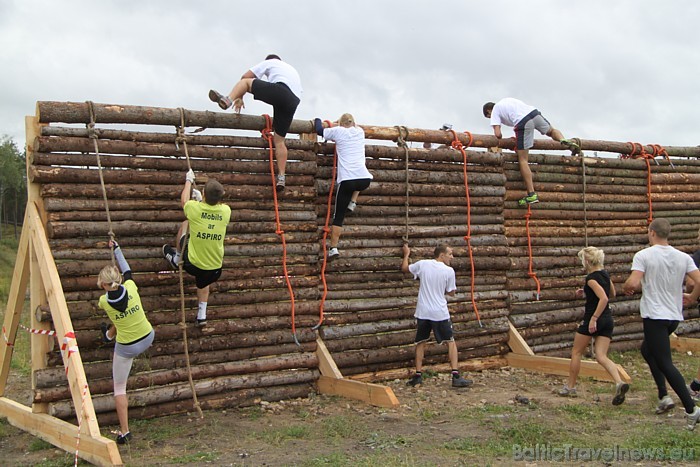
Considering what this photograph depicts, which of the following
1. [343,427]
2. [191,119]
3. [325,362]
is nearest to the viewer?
[343,427]

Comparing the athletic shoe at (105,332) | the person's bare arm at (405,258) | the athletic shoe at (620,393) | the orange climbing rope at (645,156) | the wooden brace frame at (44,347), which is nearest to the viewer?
the wooden brace frame at (44,347)

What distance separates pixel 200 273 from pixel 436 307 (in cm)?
343

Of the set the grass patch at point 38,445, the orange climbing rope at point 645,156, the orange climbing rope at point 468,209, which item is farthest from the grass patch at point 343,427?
the orange climbing rope at point 645,156

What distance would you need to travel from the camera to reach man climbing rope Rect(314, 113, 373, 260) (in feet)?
32.9

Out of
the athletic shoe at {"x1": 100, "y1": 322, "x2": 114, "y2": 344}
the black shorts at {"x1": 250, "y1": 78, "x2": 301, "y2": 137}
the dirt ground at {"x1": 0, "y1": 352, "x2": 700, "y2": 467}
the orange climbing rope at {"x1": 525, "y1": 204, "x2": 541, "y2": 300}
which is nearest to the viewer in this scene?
the dirt ground at {"x1": 0, "y1": 352, "x2": 700, "y2": 467}

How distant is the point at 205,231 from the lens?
8.29 metres

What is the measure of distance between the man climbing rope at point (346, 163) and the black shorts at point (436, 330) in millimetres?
1625

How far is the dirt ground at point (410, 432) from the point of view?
22.0 feet

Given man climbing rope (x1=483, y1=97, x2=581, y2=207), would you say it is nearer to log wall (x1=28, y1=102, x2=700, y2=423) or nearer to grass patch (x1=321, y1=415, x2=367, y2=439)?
log wall (x1=28, y1=102, x2=700, y2=423)

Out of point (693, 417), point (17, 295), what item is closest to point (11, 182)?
point (17, 295)

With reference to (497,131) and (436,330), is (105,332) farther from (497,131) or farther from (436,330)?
(497,131)

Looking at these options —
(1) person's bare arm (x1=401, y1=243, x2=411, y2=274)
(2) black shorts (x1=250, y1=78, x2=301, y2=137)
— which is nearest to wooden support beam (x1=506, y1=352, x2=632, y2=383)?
(1) person's bare arm (x1=401, y1=243, x2=411, y2=274)

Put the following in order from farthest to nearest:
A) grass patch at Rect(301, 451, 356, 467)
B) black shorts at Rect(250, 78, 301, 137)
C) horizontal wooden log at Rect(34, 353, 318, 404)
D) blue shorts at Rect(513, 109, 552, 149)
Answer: blue shorts at Rect(513, 109, 552, 149) → black shorts at Rect(250, 78, 301, 137) → horizontal wooden log at Rect(34, 353, 318, 404) → grass patch at Rect(301, 451, 356, 467)

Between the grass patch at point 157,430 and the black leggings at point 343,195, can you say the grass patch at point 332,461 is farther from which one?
the black leggings at point 343,195
